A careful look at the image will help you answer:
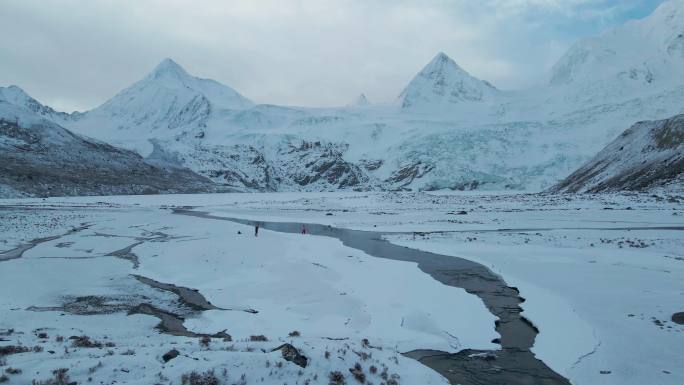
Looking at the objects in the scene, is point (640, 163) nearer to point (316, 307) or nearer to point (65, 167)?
point (316, 307)

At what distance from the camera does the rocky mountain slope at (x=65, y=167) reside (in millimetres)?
113050

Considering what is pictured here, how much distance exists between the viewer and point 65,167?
136375mm

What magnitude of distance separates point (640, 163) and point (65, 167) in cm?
14913

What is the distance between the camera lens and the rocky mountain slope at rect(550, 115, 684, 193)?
7412 cm

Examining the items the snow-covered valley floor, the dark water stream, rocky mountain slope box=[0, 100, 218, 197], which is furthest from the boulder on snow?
rocky mountain slope box=[0, 100, 218, 197]

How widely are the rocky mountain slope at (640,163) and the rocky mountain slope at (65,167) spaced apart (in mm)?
122259

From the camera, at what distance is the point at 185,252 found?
96.9 ft

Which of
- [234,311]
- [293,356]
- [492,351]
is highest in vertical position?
[293,356]

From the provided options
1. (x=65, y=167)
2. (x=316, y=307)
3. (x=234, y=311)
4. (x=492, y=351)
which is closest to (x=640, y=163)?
(x=316, y=307)

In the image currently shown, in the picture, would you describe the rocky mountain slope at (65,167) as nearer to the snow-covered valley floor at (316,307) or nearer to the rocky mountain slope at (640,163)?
the snow-covered valley floor at (316,307)

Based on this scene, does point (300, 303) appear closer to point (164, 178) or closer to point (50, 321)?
point (50, 321)

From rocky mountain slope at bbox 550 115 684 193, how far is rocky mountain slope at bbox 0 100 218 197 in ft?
401

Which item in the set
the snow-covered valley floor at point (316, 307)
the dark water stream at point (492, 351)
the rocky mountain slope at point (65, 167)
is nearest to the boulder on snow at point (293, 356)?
the snow-covered valley floor at point (316, 307)

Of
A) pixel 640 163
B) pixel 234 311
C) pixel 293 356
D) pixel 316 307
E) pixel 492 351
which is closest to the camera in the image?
pixel 293 356
